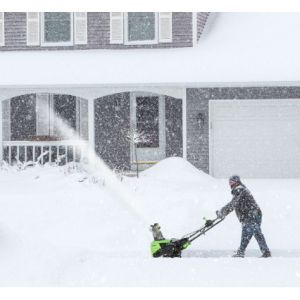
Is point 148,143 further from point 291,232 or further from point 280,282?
point 280,282

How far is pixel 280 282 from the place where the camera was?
5.43 meters

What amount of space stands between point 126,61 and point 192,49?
228 centimetres

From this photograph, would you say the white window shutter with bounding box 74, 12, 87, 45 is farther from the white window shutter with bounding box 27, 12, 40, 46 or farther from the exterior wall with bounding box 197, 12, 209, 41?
the exterior wall with bounding box 197, 12, 209, 41

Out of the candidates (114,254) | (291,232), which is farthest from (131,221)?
(291,232)

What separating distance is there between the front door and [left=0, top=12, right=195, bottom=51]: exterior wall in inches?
71.7

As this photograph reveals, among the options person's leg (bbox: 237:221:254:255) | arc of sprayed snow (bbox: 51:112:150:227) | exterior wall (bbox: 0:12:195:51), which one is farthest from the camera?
exterior wall (bbox: 0:12:195:51)

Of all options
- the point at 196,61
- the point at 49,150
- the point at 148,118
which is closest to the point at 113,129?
the point at 148,118

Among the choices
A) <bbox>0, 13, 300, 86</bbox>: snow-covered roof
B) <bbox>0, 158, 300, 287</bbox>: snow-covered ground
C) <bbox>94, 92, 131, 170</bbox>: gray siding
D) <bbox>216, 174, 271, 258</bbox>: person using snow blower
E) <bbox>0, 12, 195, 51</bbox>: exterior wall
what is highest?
<bbox>0, 12, 195, 51</bbox>: exterior wall

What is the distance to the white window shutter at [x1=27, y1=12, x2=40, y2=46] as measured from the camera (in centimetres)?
1544

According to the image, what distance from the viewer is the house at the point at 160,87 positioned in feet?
43.7

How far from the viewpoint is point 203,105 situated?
13.8 meters

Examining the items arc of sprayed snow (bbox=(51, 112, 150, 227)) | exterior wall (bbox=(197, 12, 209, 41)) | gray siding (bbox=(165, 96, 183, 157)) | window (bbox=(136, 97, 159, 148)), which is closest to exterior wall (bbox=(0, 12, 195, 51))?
exterior wall (bbox=(197, 12, 209, 41))

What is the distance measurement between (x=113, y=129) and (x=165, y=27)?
3.88 metres

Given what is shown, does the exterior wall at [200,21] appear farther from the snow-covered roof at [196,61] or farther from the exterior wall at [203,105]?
the exterior wall at [203,105]
